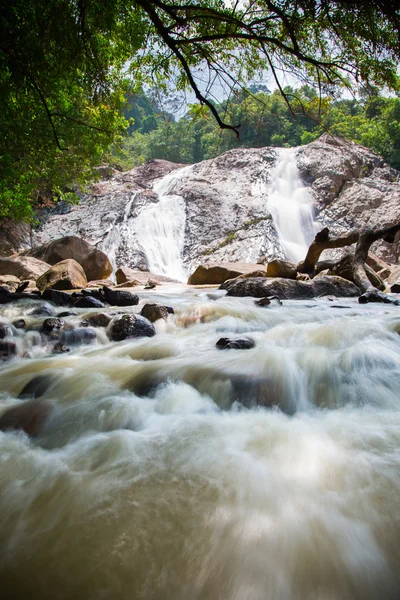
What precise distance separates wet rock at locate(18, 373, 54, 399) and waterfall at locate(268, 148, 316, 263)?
16.1m

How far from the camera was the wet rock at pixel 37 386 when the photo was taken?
2762mm

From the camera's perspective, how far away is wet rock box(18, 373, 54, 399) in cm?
276

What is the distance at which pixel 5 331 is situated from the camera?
4.38m

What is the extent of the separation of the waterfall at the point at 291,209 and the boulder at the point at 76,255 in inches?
400

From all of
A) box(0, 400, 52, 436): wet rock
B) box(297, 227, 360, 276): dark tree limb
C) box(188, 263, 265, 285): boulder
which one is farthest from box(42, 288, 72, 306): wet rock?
box(297, 227, 360, 276): dark tree limb

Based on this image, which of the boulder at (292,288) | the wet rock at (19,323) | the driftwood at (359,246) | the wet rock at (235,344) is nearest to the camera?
the wet rock at (235,344)

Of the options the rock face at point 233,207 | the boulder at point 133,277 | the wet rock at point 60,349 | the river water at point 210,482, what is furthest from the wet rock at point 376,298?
the rock face at point 233,207

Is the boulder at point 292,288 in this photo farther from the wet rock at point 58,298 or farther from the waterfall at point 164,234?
the waterfall at point 164,234

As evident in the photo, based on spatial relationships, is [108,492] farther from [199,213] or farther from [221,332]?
[199,213]

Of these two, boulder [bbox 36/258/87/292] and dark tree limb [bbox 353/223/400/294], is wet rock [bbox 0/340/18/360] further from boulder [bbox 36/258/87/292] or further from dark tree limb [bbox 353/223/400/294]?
dark tree limb [bbox 353/223/400/294]

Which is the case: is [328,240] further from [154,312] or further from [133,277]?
[133,277]

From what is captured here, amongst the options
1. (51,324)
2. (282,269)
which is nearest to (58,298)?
(51,324)

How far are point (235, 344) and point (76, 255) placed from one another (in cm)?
1102

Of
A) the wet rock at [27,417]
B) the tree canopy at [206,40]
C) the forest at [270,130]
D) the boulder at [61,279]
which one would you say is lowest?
the wet rock at [27,417]
